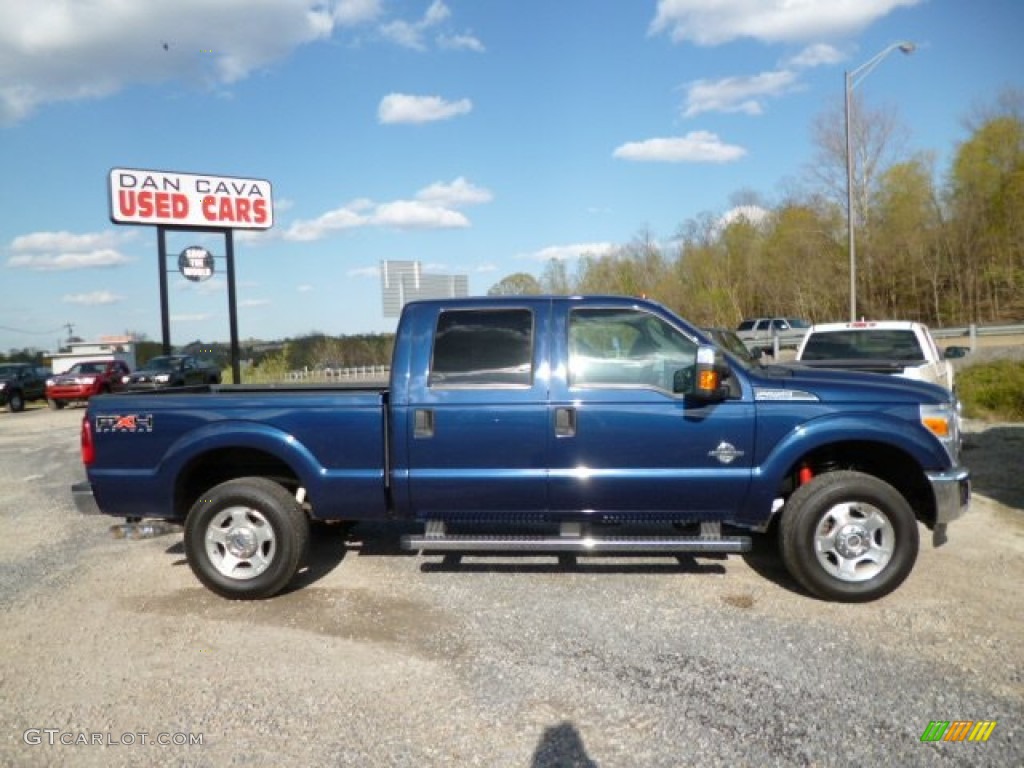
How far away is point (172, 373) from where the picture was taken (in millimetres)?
22625

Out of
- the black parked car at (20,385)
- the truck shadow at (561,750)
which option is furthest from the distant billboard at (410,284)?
the black parked car at (20,385)

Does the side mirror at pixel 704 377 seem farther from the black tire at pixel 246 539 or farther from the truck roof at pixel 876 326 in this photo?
the truck roof at pixel 876 326

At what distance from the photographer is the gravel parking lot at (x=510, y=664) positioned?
309 centimetres

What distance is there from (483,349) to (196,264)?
73.2ft

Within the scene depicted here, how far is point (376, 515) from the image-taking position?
15.9 ft

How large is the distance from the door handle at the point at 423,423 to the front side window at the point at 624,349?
94 centimetres

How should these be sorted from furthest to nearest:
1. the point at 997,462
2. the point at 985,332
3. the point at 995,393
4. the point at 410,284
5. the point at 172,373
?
the point at 985,332, the point at 172,373, the point at 410,284, the point at 995,393, the point at 997,462

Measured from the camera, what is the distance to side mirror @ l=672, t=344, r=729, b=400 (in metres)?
4.23

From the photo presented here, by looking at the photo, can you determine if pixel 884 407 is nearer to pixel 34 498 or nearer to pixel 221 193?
pixel 34 498

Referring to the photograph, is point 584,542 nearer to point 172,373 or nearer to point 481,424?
point 481,424

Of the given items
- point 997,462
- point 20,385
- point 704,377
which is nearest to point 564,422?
point 704,377

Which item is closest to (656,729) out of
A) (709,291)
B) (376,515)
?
(376,515)

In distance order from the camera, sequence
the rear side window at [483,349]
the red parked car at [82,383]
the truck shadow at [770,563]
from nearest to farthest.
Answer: the rear side window at [483,349]
the truck shadow at [770,563]
the red parked car at [82,383]

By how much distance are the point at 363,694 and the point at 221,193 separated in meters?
22.6
